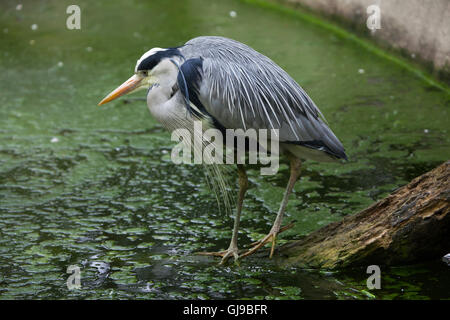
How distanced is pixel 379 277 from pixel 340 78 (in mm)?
3566

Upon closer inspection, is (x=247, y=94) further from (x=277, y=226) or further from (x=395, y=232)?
(x=395, y=232)

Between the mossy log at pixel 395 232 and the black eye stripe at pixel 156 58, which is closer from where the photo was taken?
the mossy log at pixel 395 232

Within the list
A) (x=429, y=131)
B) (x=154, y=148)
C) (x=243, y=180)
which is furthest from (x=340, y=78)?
(x=243, y=180)

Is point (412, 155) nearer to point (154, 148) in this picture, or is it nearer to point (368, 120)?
point (368, 120)

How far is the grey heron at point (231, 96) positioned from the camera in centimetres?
343

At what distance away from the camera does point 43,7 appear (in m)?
9.13

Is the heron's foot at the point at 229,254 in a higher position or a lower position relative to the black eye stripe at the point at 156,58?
lower

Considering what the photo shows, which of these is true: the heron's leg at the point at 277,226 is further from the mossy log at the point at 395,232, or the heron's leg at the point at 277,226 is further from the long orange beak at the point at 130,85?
the long orange beak at the point at 130,85

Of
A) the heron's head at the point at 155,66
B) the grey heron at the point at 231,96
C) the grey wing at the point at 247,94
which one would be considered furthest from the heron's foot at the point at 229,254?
the heron's head at the point at 155,66

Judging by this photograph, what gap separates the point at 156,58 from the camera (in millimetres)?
3438

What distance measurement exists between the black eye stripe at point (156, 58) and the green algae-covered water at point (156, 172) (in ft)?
3.51
